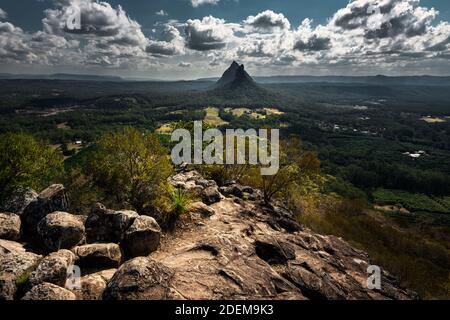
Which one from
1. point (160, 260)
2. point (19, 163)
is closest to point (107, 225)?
point (160, 260)

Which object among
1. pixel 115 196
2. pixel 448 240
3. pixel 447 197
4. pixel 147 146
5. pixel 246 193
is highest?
pixel 147 146

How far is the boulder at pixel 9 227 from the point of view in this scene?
1747cm

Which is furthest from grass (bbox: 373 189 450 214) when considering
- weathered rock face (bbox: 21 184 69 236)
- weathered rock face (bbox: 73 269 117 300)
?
weathered rock face (bbox: 73 269 117 300)

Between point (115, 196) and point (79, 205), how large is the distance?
2972 millimetres

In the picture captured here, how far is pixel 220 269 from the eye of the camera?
17.3m

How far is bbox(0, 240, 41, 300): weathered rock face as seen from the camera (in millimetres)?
12711

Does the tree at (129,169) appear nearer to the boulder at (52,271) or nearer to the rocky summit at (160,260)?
the rocky summit at (160,260)

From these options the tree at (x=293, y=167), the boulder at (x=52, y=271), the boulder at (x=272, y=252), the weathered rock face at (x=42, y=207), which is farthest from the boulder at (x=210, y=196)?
the boulder at (x=52, y=271)

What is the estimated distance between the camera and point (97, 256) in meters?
16.3

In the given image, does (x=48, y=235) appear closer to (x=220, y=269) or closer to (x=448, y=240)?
(x=220, y=269)

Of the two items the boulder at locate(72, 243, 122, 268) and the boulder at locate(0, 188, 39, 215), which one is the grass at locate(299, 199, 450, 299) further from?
the boulder at locate(0, 188, 39, 215)

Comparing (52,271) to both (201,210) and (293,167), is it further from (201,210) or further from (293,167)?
(293,167)
